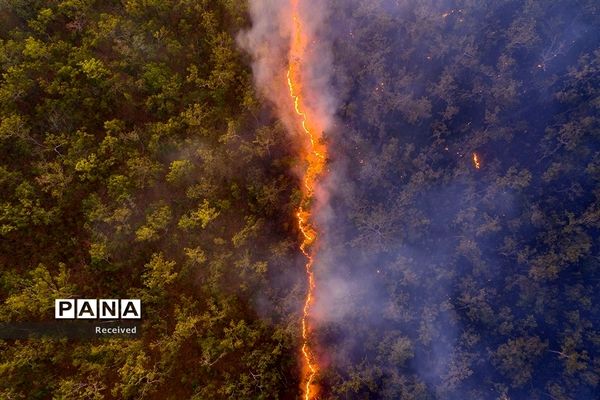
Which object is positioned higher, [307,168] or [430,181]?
[307,168]

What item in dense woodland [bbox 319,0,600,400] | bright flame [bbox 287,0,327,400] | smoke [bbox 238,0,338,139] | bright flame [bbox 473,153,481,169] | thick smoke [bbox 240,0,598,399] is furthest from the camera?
smoke [bbox 238,0,338,139]

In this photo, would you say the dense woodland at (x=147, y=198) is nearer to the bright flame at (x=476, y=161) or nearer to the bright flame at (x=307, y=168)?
the bright flame at (x=307, y=168)

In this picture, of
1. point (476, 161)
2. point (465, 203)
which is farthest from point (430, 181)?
point (476, 161)

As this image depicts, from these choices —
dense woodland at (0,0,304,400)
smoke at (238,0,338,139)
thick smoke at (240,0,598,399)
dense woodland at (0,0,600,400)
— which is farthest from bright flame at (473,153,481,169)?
dense woodland at (0,0,304,400)

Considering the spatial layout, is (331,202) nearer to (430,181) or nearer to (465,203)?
(430,181)

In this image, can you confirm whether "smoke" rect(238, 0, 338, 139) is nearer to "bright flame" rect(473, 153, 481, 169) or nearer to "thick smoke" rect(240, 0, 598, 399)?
"thick smoke" rect(240, 0, 598, 399)

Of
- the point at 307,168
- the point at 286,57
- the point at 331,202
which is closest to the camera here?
the point at 331,202

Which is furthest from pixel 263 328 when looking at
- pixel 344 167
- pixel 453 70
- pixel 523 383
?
pixel 453 70
